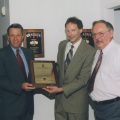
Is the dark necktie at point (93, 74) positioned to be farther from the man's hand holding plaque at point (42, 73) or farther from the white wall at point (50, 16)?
the white wall at point (50, 16)

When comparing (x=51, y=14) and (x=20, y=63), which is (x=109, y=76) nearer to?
(x=20, y=63)

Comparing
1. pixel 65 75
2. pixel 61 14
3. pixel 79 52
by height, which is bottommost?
pixel 65 75

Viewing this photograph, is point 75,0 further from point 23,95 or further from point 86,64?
point 23,95

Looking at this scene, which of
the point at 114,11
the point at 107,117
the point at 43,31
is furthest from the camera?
the point at 114,11

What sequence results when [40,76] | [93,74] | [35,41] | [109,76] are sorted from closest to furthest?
[109,76] → [93,74] → [40,76] → [35,41]

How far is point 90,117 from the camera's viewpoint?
3805 millimetres

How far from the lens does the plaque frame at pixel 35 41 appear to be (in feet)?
11.8

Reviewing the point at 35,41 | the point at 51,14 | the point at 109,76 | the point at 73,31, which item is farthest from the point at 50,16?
the point at 109,76

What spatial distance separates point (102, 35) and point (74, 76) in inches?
20.7

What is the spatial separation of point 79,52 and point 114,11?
109 centimetres

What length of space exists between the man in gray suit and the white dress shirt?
0.80 ft

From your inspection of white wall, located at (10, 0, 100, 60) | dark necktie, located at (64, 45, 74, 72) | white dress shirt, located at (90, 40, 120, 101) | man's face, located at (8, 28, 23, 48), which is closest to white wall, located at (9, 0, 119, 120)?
white wall, located at (10, 0, 100, 60)

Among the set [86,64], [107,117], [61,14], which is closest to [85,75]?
[86,64]

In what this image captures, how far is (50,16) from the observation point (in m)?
3.66
